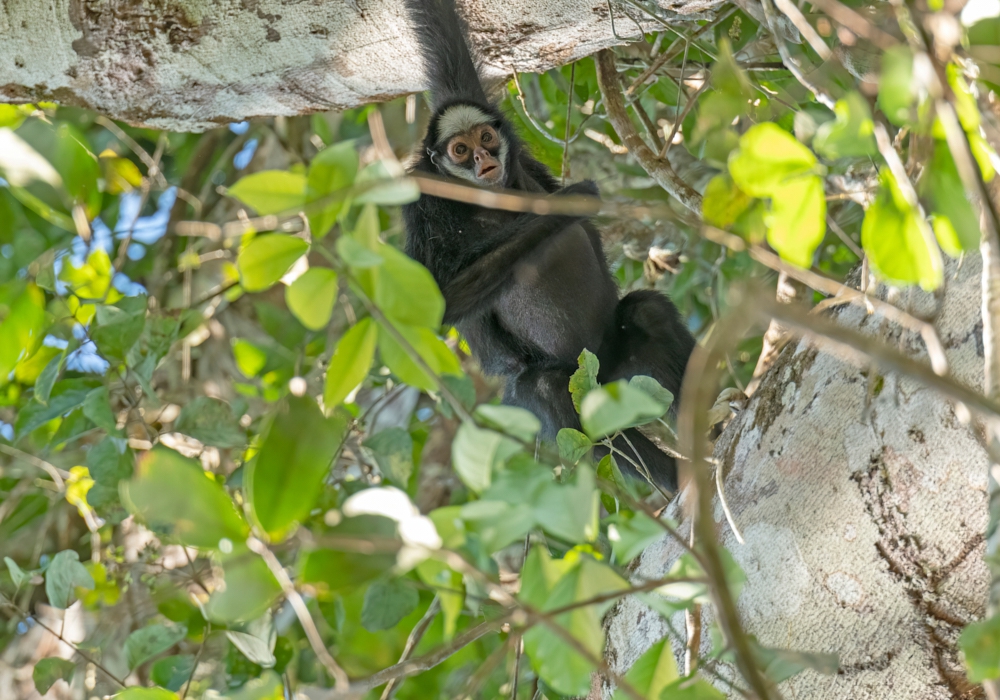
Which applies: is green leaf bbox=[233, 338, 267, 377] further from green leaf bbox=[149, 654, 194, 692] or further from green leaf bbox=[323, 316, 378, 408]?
green leaf bbox=[323, 316, 378, 408]

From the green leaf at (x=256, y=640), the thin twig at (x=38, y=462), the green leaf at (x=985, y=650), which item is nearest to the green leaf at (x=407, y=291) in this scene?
the green leaf at (x=985, y=650)

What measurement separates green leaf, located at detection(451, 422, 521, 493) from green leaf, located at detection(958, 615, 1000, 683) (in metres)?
0.59

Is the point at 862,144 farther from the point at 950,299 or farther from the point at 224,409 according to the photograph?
the point at 224,409

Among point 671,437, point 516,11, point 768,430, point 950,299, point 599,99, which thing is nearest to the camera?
point 950,299

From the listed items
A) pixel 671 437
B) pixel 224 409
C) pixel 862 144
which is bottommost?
pixel 671 437

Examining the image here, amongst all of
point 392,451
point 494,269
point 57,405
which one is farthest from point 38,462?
point 494,269

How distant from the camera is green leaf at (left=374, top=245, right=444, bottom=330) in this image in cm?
111

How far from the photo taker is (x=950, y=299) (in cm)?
157

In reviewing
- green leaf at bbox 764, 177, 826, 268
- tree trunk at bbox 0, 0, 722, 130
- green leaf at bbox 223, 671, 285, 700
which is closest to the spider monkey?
tree trunk at bbox 0, 0, 722, 130

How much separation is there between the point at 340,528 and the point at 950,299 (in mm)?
1211

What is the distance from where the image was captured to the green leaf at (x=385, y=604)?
2400 millimetres

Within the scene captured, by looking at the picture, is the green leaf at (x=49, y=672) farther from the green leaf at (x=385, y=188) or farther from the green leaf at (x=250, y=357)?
the green leaf at (x=385, y=188)

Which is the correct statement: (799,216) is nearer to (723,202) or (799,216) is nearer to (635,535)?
(723,202)

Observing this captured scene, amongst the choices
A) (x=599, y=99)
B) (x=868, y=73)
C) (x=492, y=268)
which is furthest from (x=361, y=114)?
(x=868, y=73)
